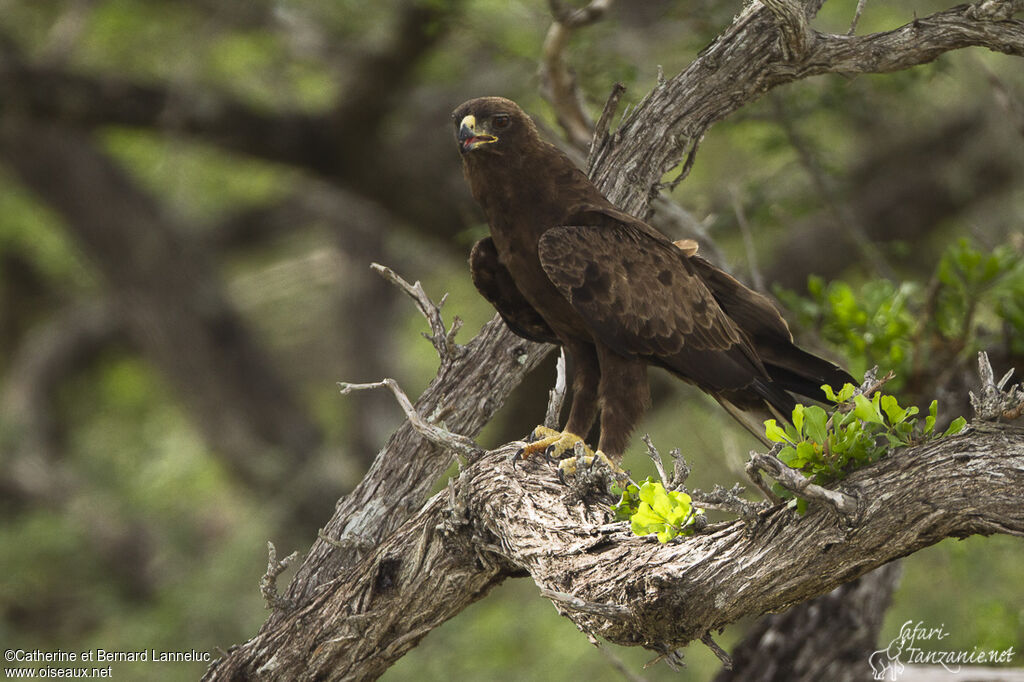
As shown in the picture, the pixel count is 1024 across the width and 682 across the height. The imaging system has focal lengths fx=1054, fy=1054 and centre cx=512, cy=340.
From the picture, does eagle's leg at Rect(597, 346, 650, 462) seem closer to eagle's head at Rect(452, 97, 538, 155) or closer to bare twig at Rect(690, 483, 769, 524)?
eagle's head at Rect(452, 97, 538, 155)

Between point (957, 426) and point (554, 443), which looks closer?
point (957, 426)

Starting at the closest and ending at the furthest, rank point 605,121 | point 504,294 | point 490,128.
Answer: point 605,121 → point 490,128 → point 504,294

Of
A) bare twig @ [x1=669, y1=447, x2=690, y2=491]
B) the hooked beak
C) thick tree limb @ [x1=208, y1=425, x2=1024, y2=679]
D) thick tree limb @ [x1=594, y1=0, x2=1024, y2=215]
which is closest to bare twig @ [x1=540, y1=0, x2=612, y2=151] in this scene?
thick tree limb @ [x1=594, y1=0, x2=1024, y2=215]

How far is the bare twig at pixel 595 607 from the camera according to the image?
93.4 inches

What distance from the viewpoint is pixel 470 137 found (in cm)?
371

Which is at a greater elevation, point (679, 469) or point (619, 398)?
point (619, 398)

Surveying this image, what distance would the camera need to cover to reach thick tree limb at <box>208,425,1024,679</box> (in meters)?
2.17

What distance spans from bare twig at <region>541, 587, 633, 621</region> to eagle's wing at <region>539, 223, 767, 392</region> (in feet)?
4.39

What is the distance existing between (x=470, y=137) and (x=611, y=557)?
172 cm

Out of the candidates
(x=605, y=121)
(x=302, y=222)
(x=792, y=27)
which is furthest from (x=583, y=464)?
(x=302, y=222)

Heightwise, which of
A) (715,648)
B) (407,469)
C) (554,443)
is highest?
(407,469)

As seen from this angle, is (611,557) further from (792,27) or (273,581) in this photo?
(792,27)

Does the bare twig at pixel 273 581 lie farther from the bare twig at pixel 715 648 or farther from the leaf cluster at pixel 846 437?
the leaf cluster at pixel 846 437

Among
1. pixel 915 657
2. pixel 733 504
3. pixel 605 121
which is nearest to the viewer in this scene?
pixel 733 504
